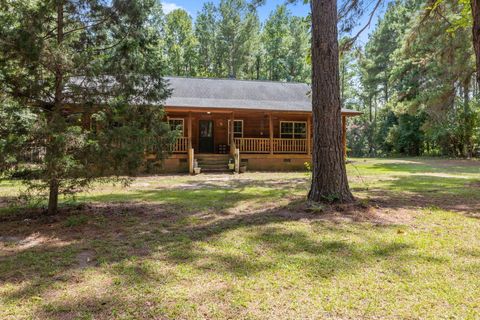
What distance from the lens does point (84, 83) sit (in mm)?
5277

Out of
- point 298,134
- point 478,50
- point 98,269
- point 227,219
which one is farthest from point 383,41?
point 98,269

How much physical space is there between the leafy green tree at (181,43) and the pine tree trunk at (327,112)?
31284 mm

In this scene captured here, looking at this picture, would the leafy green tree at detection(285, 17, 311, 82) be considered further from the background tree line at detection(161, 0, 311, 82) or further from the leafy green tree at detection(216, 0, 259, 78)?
the leafy green tree at detection(216, 0, 259, 78)

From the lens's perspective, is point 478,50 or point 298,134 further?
point 298,134

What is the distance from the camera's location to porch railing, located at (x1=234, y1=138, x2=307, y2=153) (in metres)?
16.1

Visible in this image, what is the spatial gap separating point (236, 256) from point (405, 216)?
342 cm

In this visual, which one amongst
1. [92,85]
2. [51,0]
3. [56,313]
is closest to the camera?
[56,313]

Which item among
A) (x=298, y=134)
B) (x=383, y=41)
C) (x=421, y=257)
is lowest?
(x=421, y=257)

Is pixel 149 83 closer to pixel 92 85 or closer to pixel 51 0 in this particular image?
pixel 92 85

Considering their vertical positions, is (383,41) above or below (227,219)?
above

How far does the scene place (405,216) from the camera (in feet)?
18.6

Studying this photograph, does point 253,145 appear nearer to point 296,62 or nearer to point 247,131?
point 247,131

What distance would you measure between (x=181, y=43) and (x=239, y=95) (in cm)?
2259

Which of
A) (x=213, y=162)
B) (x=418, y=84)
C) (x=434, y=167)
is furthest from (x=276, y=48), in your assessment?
(x=213, y=162)
